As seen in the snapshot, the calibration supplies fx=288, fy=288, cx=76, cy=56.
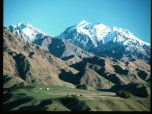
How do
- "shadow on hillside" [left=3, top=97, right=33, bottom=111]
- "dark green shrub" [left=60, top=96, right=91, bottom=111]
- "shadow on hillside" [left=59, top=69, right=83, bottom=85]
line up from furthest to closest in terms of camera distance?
"shadow on hillside" [left=59, top=69, right=83, bottom=85], "dark green shrub" [left=60, top=96, right=91, bottom=111], "shadow on hillside" [left=3, top=97, right=33, bottom=111]

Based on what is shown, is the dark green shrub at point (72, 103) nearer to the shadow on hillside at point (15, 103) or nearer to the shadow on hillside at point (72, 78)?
the shadow on hillside at point (15, 103)

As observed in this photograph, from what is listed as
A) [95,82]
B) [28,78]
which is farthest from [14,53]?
[95,82]

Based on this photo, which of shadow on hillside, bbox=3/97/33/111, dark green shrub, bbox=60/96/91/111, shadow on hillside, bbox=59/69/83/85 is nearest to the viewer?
shadow on hillside, bbox=3/97/33/111

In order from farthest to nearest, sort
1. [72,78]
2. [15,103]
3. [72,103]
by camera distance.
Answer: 1. [72,78]
2. [72,103]
3. [15,103]

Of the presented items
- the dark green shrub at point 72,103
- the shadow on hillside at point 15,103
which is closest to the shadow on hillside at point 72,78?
the dark green shrub at point 72,103

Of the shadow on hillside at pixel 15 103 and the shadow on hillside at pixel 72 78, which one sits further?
the shadow on hillside at pixel 72 78

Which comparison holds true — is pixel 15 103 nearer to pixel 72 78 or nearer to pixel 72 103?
pixel 72 103

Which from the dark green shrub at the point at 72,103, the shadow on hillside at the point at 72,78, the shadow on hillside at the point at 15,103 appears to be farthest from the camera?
the shadow on hillside at the point at 72,78

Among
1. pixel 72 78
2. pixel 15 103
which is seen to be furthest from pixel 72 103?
pixel 72 78

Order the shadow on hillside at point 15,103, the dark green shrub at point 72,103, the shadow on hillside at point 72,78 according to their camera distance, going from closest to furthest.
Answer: the shadow on hillside at point 15,103 < the dark green shrub at point 72,103 < the shadow on hillside at point 72,78

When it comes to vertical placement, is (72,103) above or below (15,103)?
below

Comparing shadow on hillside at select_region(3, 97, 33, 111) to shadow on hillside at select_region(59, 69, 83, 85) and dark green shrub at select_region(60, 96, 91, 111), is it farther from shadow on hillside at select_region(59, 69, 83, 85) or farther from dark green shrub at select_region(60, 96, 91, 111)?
shadow on hillside at select_region(59, 69, 83, 85)

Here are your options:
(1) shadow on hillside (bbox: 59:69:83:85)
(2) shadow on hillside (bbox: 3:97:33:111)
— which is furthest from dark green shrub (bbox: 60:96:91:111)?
(1) shadow on hillside (bbox: 59:69:83:85)

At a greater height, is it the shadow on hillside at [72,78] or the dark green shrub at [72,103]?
the shadow on hillside at [72,78]
